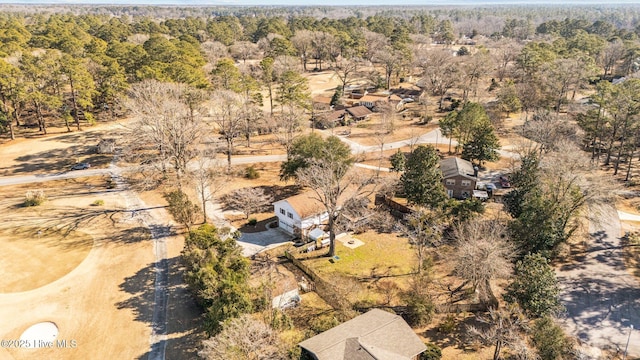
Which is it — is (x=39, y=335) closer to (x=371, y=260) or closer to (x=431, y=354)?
(x=371, y=260)

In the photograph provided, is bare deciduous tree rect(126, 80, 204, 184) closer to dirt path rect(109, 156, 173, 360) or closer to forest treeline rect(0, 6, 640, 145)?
dirt path rect(109, 156, 173, 360)

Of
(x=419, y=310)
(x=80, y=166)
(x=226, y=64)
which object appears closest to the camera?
(x=419, y=310)

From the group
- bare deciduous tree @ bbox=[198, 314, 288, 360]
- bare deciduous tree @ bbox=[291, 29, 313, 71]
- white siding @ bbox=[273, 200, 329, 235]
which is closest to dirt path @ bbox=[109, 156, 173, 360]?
bare deciduous tree @ bbox=[198, 314, 288, 360]

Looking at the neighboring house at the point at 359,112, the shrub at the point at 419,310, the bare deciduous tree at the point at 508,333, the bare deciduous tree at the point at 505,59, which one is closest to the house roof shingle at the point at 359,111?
the neighboring house at the point at 359,112

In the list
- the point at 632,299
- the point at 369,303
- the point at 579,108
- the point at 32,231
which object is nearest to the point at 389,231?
the point at 369,303

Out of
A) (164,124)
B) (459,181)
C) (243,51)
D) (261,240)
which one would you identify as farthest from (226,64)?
(243,51)

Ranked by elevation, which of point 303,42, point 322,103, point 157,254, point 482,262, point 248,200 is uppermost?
point 303,42

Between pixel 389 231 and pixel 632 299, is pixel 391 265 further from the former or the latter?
pixel 632 299

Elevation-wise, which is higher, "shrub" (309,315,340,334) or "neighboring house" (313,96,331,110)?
"neighboring house" (313,96,331,110)
